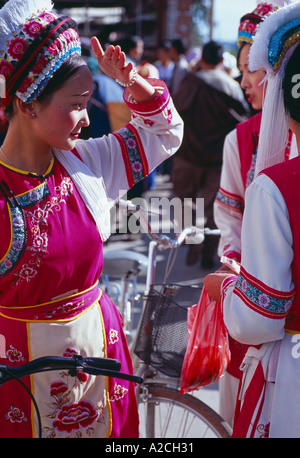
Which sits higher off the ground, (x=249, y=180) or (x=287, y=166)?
(x=287, y=166)

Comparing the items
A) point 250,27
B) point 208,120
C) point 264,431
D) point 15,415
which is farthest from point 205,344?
point 208,120

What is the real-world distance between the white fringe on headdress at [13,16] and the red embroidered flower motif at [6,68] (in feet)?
0.15

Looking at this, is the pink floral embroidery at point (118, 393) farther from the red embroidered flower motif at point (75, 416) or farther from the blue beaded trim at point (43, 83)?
the blue beaded trim at point (43, 83)

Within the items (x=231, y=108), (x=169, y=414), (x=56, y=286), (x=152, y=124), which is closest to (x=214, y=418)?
(x=169, y=414)

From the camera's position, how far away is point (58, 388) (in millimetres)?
1783

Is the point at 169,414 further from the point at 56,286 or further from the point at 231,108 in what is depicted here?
the point at 231,108

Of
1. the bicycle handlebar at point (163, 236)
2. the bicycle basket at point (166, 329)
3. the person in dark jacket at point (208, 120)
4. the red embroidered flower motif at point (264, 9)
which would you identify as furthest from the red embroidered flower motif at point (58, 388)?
the person in dark jacket at point (208, 120)

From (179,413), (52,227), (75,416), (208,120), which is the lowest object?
(179,413)

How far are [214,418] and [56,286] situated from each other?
960 millimetres

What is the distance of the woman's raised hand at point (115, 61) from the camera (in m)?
1.84

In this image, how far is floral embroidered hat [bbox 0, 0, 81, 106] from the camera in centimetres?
164

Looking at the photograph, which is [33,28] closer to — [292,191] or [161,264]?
[292,191]

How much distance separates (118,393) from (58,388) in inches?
8.5

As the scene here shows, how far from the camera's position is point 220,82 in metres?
5.94
